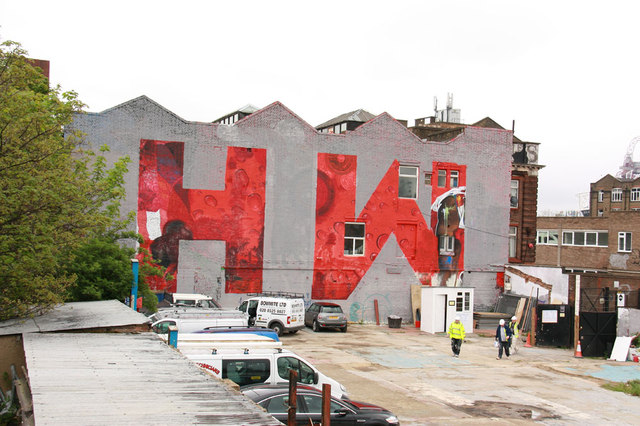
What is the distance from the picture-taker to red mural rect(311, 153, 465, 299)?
37856mm

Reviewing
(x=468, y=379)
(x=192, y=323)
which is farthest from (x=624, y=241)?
(x=192, y=323)

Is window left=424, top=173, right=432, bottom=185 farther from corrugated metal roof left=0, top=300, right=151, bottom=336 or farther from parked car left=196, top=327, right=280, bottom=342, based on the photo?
corrugated metal roof left=0, top=300, right=151, bottom=336

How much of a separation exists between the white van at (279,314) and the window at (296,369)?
14.1m

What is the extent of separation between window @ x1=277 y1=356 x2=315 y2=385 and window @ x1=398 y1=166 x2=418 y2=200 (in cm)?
2342

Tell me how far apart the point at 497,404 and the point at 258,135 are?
852 inches

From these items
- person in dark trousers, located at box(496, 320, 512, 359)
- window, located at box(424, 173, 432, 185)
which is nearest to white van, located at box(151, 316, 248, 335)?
person in dark trousers, located at box(496, 320, 512, 359)

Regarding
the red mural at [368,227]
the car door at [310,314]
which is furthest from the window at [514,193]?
the car door at [310,314]

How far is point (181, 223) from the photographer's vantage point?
35000 mm

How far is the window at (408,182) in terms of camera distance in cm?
3953

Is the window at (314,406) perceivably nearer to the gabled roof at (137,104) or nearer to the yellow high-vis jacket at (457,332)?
the yellow high-vis jacket at (457,332)

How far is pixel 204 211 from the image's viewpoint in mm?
35531

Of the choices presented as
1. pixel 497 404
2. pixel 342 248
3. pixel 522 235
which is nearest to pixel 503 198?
pixel 522 235

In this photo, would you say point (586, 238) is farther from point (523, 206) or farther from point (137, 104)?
point (137, 104)

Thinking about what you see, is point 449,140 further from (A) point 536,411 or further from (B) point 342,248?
(A) point 536,411
